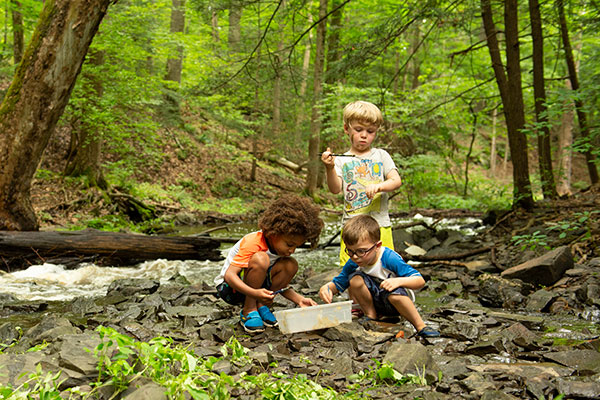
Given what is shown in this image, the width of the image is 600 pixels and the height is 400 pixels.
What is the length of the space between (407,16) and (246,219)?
7.91 metres

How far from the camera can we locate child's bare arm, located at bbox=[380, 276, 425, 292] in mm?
3065

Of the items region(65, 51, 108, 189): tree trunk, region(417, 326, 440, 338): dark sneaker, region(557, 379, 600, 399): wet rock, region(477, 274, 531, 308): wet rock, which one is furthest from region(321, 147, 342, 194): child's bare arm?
region(65, 51, 108, 189): tree trunk

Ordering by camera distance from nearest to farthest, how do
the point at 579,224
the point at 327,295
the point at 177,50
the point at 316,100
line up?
the point at 327,295
the point at 579,224
the point at 316,100
the point at 177,50

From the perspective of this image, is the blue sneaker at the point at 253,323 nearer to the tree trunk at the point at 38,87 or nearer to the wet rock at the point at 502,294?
the wet rock at the point at 502,294

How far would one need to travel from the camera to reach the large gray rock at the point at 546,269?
432cm

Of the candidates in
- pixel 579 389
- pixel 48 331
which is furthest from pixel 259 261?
pixel 579 389

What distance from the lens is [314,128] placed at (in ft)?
53.9

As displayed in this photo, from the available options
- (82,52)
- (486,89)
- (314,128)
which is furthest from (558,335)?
(314,128)

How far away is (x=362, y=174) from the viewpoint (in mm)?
3756

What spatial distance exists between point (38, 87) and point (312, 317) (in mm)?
4870

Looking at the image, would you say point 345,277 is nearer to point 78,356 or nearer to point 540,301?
point 540,301

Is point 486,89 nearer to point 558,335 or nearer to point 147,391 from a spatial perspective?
point 558,335

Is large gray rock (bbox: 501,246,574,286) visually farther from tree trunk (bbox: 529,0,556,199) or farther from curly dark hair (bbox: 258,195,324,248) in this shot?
tree trunk (bbox: 529,0,556,199)

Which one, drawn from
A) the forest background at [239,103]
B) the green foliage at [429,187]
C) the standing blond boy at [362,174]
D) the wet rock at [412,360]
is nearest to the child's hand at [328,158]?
the standing blond boy at [362,174]
